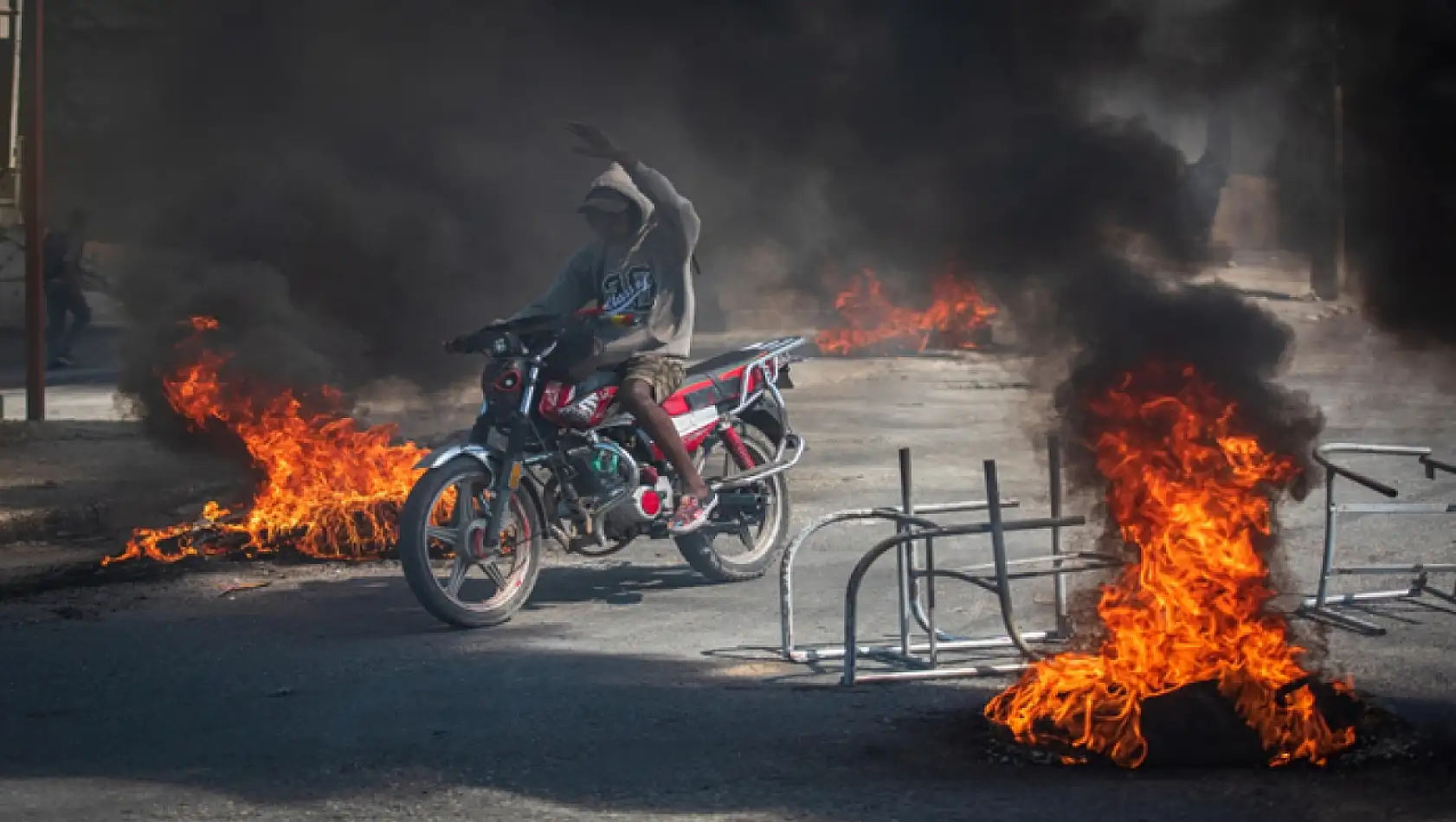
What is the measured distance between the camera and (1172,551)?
547 cm

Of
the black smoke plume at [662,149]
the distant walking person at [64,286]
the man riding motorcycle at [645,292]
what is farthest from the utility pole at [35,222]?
the man riding motorcycle at [645,292]

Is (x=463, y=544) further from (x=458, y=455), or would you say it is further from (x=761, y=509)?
(x=761, y=509)

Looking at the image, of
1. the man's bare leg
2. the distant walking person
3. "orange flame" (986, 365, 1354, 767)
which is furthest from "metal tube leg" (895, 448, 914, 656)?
the distant walking person

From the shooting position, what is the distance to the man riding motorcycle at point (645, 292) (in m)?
7.93

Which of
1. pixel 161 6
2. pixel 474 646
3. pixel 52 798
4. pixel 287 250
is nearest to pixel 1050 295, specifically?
pixel 474 646

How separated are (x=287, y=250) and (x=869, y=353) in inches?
422

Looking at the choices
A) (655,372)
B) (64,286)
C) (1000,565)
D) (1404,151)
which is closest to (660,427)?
(655,372)

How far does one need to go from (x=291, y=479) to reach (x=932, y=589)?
14.7 ft

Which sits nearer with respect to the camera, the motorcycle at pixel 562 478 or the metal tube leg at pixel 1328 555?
the metal tube leg at pixel 1328 555

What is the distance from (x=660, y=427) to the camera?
791cm

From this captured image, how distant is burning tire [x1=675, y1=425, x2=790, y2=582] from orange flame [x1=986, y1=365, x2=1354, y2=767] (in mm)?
2898

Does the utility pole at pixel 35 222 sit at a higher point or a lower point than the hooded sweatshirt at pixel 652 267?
higher

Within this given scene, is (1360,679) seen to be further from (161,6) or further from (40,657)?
(161,6)

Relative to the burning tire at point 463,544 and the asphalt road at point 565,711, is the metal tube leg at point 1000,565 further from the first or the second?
the burning tire at point 463,544
